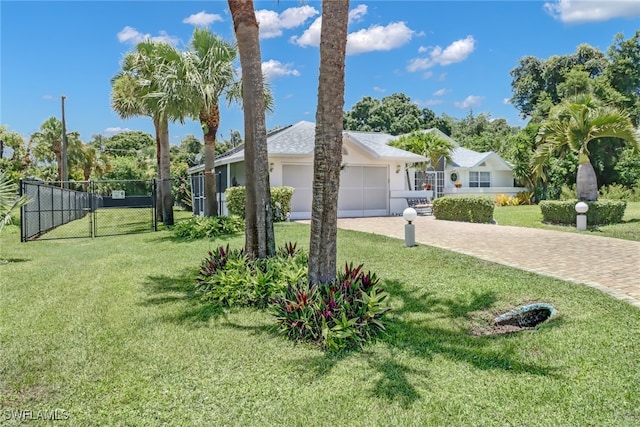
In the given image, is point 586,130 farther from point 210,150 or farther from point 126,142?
point 126,142

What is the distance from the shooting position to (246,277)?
6348 millimetres

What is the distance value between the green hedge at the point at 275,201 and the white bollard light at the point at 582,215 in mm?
10037

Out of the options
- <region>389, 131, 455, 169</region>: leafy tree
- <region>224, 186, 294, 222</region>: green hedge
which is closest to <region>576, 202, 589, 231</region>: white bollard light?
<region>224, 186, 294, 222</region>: green hedge

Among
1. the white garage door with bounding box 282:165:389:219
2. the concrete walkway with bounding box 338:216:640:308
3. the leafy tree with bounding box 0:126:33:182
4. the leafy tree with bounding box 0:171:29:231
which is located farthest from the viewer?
the leafy tree with bounding box 0:126:33:182

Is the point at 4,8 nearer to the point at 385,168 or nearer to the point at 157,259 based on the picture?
the point at 157,259

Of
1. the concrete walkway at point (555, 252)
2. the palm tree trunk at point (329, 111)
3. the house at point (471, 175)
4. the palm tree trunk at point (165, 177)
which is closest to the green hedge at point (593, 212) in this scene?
the concrete walkway at point (555, 252)

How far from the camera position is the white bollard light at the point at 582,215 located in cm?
1283

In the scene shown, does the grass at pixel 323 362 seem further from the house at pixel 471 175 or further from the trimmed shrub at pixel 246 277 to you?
the house at pixel 471 175

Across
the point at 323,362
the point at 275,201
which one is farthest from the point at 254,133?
the point at 275,201

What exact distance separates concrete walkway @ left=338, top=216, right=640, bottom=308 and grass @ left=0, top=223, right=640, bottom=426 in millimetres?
764

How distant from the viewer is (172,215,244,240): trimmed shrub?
12.8 meters

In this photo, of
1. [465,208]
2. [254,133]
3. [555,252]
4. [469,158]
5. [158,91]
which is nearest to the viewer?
[254,133]

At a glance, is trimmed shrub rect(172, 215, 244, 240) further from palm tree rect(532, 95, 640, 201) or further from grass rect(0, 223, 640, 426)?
palm tree rect(532, 95, 640, 201)

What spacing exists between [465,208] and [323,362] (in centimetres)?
1322
